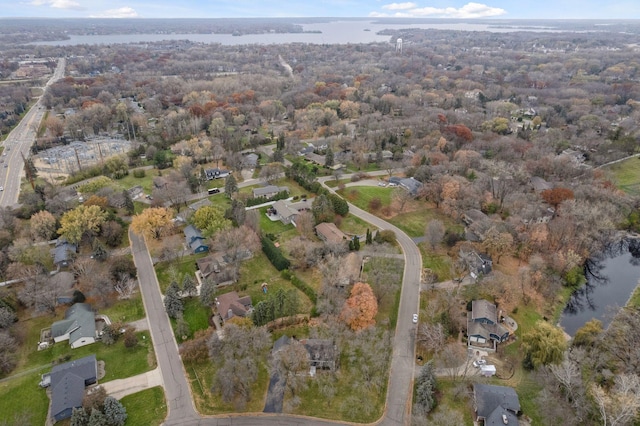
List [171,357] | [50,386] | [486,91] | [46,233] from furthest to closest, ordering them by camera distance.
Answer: [486,91] → [46,233] → [171,357] → [50,386]

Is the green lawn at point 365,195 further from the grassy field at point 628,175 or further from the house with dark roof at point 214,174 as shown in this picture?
the grassy field at point 628,175

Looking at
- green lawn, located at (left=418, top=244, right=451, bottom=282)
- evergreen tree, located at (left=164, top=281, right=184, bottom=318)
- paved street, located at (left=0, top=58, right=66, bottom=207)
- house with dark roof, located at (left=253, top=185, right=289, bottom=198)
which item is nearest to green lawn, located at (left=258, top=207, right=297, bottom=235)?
house with dark roof, located at (left=253, top=185, right=289, bottom=198)

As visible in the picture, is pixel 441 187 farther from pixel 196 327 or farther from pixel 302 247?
pixel 196 327

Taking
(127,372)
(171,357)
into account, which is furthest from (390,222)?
(127,372)

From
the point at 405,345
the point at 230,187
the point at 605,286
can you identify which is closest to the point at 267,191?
→ the point at 230,187

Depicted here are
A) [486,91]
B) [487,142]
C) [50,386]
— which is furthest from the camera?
[486,91]

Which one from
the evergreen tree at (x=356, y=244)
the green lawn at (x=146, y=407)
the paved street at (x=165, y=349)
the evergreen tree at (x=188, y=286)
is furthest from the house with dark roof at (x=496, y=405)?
the evergreen tree at (x=188, y=286)

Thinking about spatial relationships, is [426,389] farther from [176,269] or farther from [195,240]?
[195,240]
